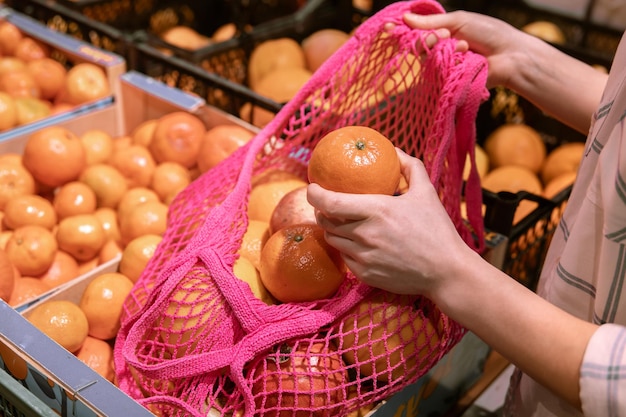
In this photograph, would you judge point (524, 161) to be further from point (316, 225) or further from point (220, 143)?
point (316, 225)

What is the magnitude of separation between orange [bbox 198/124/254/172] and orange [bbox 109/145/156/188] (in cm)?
13

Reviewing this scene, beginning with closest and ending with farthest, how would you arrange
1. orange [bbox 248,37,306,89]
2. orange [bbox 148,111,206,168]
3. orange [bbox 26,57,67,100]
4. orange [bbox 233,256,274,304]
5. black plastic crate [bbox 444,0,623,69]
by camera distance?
orange [bbox 233,256,274,304] → orange [bbox 148,111,206,168] → orange [bbox 26,57,67,100] → orange [bbox 248,37,306,89] → black plastic crate [bbox 444,0,623,69]

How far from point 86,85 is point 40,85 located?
6.2 inches

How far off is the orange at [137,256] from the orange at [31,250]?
17 cm

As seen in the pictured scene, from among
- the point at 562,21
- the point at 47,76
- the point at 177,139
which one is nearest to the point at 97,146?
the point at 177,139

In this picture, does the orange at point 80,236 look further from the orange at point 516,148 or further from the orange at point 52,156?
the orange at point 516,148

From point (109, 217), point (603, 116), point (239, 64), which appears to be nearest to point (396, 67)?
point (603, 116)

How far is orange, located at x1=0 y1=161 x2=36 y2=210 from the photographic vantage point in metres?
1.41

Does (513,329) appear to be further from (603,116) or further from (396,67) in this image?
(396,67)

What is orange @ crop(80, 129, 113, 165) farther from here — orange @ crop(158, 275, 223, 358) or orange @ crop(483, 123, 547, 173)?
orange @ crop(483, 123, 547, 173)

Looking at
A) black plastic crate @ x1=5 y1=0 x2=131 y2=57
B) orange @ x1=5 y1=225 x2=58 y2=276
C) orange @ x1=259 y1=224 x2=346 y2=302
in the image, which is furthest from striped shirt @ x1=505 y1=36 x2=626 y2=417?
black plastic crate @ x1=5 y1=0 x2=131 y2=57

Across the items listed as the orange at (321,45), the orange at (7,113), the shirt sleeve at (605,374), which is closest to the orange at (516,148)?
the orange at (321,45)

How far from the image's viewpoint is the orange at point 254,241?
1069 millimetres

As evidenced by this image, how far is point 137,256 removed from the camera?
46.8 inches
